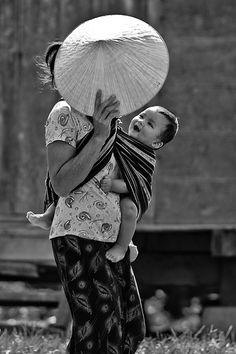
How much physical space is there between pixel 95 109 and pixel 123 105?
0.12 meters

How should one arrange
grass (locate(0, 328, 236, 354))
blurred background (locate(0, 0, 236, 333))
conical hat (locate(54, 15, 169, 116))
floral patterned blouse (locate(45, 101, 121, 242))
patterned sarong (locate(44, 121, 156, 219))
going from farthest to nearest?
blurred background (locate(0, 0, 236, 333))
grass (locate(0, 328, 236, 354))
patterned sarong (locate(44, 121, 156, 219))
floral patterned blouse (locate(45, 101, 121, 242))
conical hat (locate(54, 15, 169, 116))

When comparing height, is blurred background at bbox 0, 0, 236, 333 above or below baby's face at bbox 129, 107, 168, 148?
below

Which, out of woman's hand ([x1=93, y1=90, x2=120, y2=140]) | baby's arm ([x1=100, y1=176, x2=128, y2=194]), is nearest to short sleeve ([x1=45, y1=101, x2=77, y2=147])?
woman's hand ([x1=93, y1=90, x2=120, y2=140])

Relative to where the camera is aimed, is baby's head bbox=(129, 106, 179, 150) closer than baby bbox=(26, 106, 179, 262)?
No

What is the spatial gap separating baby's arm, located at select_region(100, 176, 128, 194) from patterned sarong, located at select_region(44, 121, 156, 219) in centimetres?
2

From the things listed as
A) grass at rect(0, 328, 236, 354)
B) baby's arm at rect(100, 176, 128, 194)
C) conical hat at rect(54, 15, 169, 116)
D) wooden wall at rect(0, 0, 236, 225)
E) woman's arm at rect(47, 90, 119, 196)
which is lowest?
grass at rect(0, 328, 236, 354)

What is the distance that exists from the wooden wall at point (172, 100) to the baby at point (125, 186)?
4.27m

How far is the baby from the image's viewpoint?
16.3 ft

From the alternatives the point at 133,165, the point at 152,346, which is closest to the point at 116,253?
the point at 133,165

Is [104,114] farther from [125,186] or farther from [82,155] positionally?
[125,186]

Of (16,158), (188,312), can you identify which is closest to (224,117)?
(16,158)

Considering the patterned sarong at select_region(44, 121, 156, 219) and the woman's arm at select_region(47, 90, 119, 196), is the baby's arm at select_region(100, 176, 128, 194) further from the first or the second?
the woman's arm at select_region(47, 90, 119, 196)

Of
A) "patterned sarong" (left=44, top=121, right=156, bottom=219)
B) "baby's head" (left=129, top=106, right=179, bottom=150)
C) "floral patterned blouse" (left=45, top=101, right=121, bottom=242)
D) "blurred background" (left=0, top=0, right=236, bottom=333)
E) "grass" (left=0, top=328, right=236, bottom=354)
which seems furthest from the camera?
"blurred background" (left=0, top=0, right=236, bottom=333)

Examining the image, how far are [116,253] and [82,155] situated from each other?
45 centimetres
